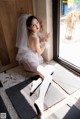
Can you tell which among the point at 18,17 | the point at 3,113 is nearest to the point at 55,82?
the point at 3,113

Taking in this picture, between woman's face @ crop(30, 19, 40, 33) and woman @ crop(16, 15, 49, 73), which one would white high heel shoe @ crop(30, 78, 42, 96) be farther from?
woman's face @ crop(30, 19, 40, 33)

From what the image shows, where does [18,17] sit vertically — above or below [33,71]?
above

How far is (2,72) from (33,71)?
0.43 metres

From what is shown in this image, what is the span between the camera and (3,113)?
1164mm

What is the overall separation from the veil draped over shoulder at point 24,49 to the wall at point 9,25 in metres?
0.08

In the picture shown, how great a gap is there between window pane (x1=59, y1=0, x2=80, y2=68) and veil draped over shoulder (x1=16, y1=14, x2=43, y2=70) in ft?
1.40

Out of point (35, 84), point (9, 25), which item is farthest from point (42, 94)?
point (9, 25)

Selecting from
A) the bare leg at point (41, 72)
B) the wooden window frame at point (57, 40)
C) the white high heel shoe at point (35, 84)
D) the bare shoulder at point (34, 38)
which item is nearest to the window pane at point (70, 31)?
the wooden window frame at point (57, 40)

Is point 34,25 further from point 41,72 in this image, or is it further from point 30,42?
point 41,72

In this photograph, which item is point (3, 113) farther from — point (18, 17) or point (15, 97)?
point (18, 17)

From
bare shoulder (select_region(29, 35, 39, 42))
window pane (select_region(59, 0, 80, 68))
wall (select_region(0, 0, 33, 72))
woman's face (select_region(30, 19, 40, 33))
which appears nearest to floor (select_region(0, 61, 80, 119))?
wall (select_region(0, 0, 33, 72))

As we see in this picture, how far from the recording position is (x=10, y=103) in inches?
50.2

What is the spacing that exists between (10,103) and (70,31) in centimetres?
120

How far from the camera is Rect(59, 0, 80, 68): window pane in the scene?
1533 mm
